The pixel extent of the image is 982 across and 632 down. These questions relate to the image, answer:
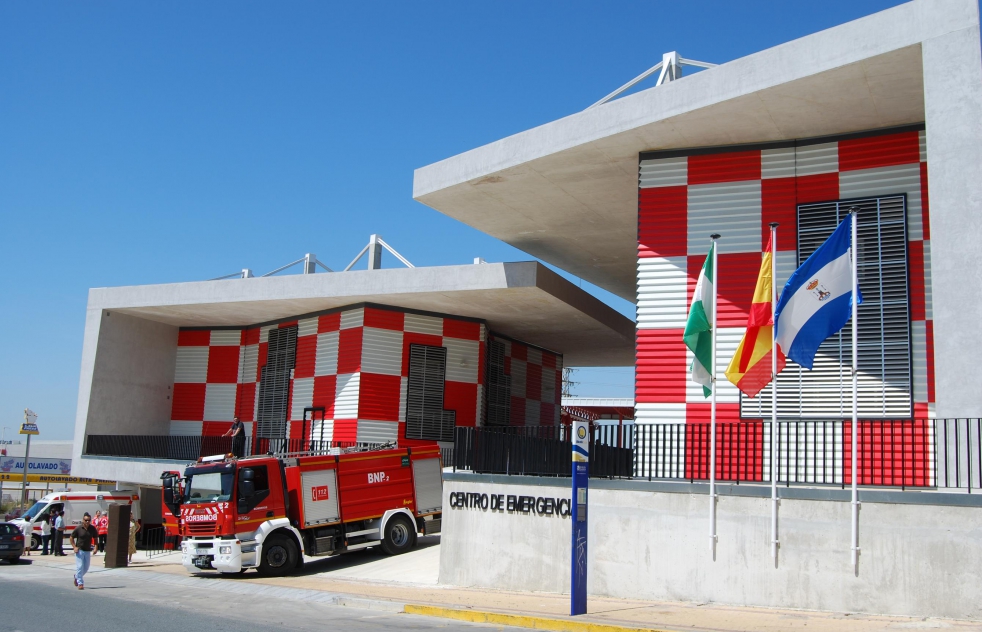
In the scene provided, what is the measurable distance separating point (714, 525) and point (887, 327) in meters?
4.54

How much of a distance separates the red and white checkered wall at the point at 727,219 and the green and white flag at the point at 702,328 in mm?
2490

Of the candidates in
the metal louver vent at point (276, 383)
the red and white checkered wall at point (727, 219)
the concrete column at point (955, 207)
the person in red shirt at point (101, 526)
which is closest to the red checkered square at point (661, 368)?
the red and white checkered wall at point (727, 219)

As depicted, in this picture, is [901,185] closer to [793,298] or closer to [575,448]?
[793,298]

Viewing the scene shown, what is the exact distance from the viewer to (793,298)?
473 inches

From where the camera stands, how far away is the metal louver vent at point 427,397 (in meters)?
26.8

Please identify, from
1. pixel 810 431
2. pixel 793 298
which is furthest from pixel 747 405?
pixel 793 298

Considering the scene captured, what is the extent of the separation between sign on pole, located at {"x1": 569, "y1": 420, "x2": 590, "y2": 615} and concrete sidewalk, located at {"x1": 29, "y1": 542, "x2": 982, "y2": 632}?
1.19 feet

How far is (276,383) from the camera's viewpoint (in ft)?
97.2

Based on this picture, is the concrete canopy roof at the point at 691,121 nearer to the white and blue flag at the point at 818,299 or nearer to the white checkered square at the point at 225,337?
the white and blue flag at the point at 818,299

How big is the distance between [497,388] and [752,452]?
54.5 ft

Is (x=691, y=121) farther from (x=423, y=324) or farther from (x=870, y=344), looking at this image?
(x=423, y=324)

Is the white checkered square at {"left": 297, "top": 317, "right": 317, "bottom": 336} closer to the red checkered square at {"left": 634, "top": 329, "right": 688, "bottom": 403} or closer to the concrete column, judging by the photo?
the red checkered square at {"left": 634, "top": 329, "right": 688, "bottom": 403}

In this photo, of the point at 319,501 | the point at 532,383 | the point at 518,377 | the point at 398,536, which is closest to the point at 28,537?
the point at 319,501

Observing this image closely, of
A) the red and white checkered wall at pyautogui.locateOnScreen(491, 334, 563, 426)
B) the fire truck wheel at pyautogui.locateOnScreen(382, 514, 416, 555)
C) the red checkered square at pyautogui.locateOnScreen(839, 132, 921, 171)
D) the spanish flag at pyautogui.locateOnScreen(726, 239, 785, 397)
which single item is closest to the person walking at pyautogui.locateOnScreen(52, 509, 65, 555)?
the fire truck wheel at pyautogui.locateOnScreen(382, 514, 416, 555)
